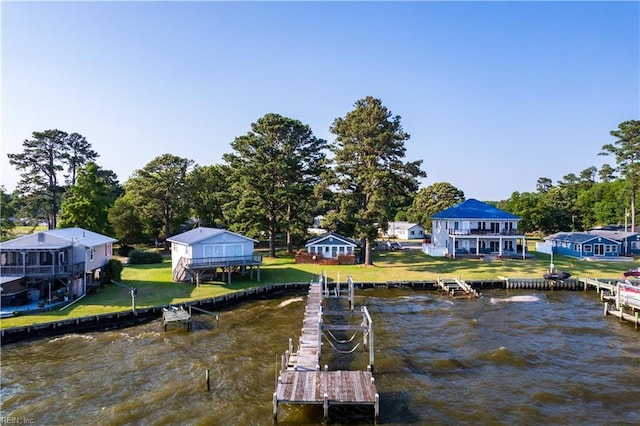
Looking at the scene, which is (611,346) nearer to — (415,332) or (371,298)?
(415,332)

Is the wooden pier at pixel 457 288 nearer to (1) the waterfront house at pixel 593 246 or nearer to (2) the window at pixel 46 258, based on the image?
(1) the waterfront house at pixel 593 246

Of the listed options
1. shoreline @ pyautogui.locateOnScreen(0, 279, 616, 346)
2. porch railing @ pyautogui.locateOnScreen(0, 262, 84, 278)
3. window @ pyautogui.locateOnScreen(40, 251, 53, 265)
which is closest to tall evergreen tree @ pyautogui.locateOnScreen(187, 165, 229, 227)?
shoreline @ pyautogui.locateOnScreen(0, 279, 616, 346)

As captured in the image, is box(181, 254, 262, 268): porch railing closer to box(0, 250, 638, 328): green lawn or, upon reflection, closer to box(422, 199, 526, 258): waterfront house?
box(0, 250, 638, 328): green lawn

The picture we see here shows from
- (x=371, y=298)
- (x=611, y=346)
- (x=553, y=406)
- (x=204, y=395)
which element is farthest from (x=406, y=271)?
(x=204, y=395)

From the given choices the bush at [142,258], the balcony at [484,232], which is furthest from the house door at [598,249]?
the bush at [142,258]

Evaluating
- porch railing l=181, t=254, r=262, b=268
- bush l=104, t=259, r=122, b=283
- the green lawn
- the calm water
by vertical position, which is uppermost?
porch railing l=181, t=254, r=262, b=268

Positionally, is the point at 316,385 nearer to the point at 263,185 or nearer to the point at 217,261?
the point at 217,261

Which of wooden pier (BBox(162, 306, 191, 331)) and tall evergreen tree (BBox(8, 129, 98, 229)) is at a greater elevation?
tall evergreen tree (BBox(8, 129, 98, 229))
